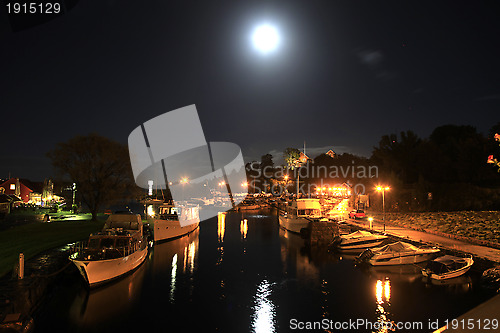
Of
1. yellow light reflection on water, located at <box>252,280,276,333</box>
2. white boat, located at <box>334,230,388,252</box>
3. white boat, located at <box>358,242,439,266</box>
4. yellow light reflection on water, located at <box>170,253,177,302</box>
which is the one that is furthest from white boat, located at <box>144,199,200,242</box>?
white boat, located at <box>358,242,439,266</box>

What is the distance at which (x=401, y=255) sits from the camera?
2547 centimetres

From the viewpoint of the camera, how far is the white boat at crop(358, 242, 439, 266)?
2539 cm

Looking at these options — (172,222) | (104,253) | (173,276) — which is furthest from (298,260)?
(172,222)

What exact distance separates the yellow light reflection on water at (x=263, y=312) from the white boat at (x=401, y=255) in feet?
32.9

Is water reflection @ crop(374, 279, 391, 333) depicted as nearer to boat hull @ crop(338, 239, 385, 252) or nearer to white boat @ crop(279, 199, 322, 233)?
boat hull @ crop(338, 239, 385, 252)

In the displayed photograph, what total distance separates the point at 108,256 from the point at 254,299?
36.2 ft

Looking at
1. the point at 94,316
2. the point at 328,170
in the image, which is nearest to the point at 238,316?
the point at 94,316

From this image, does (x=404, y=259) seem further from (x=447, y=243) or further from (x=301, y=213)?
(x=301, y=213)

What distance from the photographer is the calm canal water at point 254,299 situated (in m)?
16.3

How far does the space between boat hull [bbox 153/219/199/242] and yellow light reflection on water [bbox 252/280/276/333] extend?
19.6 metres

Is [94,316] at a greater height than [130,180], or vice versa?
[130,180]

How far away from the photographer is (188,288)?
71.6ft

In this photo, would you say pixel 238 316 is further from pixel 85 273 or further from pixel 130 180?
pixel 130 180

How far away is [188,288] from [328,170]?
304 ft
